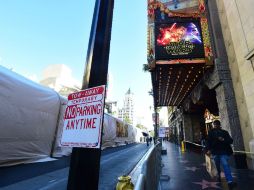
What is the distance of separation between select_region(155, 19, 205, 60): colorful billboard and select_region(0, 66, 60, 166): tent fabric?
6945mm

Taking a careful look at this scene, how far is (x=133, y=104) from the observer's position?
132000 mm

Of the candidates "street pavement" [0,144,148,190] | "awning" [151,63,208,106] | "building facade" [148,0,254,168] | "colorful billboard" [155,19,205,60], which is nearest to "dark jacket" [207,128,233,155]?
"building facade" [148,0,254,168]

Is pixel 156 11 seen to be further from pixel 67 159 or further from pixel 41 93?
pixel 67 159

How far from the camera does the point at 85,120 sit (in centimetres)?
182

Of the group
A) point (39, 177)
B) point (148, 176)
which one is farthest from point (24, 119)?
point (148, 176)

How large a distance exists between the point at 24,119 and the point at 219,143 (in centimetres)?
562

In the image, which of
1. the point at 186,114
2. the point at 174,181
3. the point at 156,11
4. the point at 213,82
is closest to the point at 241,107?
the point at 213,82

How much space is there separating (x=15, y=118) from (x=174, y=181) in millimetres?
5123

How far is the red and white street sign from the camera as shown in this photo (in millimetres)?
1697

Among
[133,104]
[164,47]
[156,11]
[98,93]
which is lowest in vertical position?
[98,93]

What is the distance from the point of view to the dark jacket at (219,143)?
5.39 metres

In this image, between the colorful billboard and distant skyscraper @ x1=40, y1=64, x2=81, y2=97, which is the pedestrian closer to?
the colorful billboard

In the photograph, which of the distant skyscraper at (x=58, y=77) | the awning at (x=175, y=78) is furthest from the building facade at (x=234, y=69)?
the distant skyscraper at (x=58, y=77)

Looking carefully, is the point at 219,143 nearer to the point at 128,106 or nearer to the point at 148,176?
the point at 148,176
